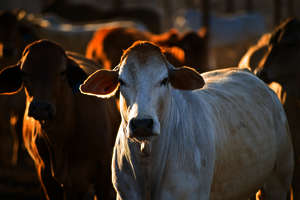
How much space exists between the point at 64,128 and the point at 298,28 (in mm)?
2610

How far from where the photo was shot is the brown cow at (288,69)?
5394 mm

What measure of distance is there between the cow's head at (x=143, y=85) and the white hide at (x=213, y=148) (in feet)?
0.08

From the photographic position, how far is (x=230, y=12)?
70.9ft

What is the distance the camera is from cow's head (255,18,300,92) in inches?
217

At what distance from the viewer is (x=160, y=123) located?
3.54 m

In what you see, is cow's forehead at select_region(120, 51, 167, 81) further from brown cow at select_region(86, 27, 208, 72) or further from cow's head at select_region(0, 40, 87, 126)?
brown cow at select_region(86, 27, 208, 72)

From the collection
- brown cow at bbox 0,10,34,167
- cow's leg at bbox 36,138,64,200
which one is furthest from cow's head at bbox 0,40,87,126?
brown cow at bbox 0,10,34,167

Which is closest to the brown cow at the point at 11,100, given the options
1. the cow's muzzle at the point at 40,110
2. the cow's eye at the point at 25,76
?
the cow's eye at the point at 25,76

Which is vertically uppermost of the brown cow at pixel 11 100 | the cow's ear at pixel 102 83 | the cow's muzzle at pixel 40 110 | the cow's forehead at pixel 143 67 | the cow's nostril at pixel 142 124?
the cow's forehead at pixel 143 67

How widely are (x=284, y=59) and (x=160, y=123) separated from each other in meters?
2.45

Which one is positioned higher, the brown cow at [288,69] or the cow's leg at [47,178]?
the brown cow at [288,69]

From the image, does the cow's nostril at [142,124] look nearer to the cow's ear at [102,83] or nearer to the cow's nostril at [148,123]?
the cow's nostril at [148,123]

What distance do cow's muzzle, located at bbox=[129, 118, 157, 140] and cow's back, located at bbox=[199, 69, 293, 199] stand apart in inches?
31.7

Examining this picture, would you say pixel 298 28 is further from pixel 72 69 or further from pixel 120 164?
pixel 120 164
